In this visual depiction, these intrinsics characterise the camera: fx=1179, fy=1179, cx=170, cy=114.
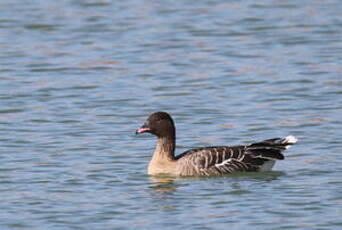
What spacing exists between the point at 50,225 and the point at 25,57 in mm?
13966

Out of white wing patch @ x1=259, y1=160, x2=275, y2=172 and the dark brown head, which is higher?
the dark brown head

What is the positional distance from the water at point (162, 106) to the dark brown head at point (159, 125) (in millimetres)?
679

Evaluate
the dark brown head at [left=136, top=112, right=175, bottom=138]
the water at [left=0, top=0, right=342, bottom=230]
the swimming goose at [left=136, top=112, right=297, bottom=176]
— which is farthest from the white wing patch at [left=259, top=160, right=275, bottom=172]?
the dark brown head at [left=136, top=112, right=175, bottom=138]

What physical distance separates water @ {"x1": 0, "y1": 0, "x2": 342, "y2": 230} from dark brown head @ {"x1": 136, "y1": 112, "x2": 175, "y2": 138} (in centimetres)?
68

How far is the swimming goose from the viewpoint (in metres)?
18.7

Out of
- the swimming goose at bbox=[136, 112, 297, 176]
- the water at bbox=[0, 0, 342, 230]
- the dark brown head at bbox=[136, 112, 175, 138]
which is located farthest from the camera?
the dark brown head at bbox=[136, 112, 175, 138]

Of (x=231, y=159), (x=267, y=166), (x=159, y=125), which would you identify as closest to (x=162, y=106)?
(x=159, y=125)

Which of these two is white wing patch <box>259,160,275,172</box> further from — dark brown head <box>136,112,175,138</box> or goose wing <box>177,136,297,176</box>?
dark brown head <box>136,112,175,138</box>

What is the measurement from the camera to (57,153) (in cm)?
2033

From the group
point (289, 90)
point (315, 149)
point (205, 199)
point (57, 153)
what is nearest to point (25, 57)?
point (289, 90)

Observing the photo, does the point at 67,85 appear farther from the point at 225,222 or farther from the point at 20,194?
the point at 225,222

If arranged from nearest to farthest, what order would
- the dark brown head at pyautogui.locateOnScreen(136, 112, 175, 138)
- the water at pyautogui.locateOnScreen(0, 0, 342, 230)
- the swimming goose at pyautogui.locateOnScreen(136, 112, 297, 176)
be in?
the water at pyautogui.locateOnScreen(0, 0, 342, 230), the swimming goose at pyautogui.locateOnScreen(136, 112, 297, 176), the dark brown head at pyautogui.locateOnScreen(136, 112, 175, 138)

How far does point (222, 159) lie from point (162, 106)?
5355 millimetres

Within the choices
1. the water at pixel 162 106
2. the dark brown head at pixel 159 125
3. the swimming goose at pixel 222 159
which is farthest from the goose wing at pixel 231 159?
the dark brown head at pixel 159 125
